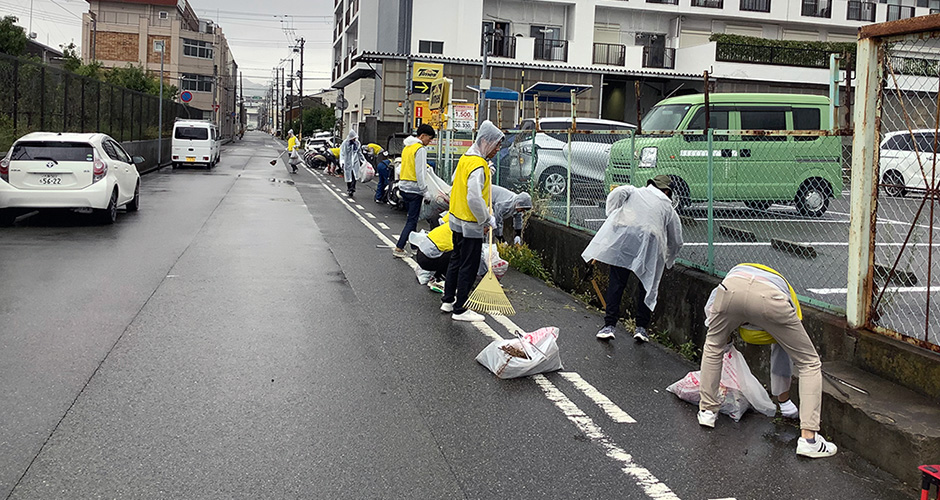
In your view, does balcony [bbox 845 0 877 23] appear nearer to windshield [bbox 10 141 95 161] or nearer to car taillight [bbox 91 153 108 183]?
car taillight [bbox 91 153 108 183]

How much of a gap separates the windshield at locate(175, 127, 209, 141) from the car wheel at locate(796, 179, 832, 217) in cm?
3003

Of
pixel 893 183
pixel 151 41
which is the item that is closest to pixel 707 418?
pixel 893 183

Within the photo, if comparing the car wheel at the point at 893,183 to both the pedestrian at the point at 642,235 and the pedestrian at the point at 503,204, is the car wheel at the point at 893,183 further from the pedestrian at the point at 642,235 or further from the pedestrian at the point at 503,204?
the pedestrian at the point at 503,204

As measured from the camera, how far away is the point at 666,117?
14125mm

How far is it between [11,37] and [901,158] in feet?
99.9

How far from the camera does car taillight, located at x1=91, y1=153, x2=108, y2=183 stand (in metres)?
13.6

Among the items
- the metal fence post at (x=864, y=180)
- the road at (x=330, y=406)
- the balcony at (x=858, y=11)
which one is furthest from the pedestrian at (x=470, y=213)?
the balcony at (x=858, y=11)

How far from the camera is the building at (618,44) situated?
36.0m

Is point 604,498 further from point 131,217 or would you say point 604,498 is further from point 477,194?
point 131,217

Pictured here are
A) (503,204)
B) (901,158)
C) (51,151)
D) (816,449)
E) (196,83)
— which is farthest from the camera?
(196,83)

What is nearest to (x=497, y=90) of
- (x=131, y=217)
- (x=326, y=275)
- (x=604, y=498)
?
(x=131, y=217)

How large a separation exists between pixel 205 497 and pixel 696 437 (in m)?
2.79

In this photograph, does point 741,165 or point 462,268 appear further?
point 741,165

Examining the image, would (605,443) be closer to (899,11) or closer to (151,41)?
(899,11)
